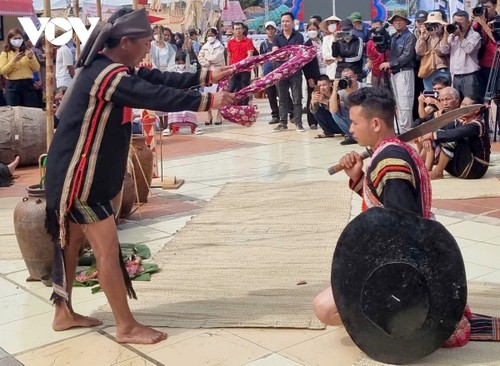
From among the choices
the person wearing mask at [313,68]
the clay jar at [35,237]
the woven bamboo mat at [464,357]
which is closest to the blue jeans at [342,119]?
the person wearing mask at [313,68]

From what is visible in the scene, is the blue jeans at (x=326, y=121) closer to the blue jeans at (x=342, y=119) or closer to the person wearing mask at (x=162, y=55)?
the blue jeans at (x=342, y=119)

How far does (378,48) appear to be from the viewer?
11.1 metres

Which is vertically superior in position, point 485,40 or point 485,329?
point 485,40

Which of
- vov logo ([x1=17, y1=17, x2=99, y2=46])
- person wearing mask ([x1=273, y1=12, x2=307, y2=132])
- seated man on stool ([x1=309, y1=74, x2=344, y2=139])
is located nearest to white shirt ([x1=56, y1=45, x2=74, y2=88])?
person wearing mask ([x1=273, y1=12, x2=307, y2=132])

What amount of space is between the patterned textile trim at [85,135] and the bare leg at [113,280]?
0.21 meters

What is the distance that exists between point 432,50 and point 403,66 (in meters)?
0.44

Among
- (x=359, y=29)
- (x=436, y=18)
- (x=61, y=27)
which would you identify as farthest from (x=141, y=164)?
(x=359, y=29)

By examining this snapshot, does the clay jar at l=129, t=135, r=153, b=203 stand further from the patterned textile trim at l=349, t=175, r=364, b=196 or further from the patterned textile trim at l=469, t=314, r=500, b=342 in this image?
the patterned textile trim at l=469, t=314, r=500, b=342

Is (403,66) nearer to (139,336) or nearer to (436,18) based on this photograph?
(436,18)

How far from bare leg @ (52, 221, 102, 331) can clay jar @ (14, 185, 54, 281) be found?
0.90 metres

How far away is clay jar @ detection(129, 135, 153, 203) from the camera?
23.7 feet

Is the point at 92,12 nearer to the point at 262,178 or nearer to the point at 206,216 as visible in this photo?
the point at 262,178

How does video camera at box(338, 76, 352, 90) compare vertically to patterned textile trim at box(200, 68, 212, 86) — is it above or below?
below

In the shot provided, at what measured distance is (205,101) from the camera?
3.87 meters
